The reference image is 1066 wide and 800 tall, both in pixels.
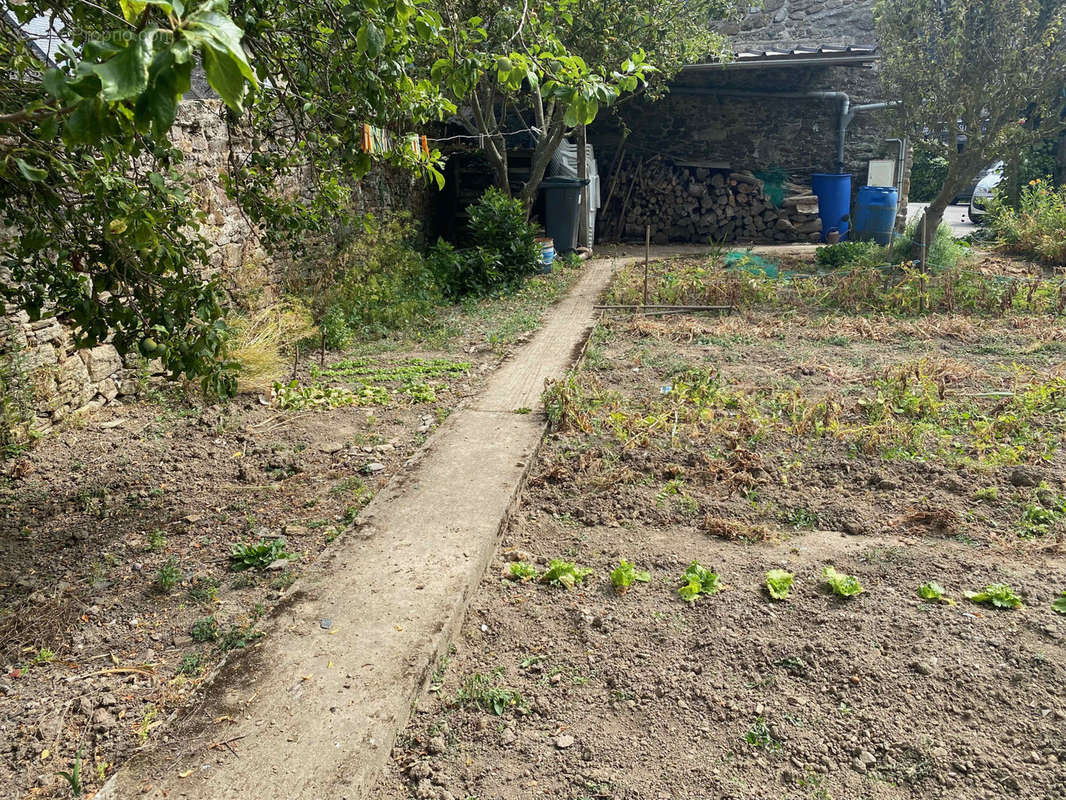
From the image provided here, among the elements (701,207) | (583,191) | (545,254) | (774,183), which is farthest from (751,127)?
(545,254)

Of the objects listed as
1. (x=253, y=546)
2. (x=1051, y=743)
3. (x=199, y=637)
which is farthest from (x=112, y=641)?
(x=1051, y=743)

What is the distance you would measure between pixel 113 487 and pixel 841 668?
3.32 m

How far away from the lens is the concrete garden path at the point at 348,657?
6.65 ft

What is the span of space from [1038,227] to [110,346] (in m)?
11.1

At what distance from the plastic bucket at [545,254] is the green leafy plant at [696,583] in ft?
24.6

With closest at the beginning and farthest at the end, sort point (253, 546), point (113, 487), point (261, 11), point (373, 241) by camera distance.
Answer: point (261, 11), point (253, 546), point (113, 487), point (373, 241)

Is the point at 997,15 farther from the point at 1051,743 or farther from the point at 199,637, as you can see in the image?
the point at 199,637

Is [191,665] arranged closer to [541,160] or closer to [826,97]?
[541,160]

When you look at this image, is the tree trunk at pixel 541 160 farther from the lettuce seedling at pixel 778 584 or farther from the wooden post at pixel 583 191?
the lettuce seedling at pixel 778 584

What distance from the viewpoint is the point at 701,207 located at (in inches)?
547

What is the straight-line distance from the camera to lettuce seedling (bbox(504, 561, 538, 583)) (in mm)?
3076

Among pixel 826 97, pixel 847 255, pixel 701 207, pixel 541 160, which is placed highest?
pixel 826 97

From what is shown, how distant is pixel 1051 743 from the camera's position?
6.94 feet

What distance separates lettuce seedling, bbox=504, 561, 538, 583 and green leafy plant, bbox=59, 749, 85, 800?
1.54m
